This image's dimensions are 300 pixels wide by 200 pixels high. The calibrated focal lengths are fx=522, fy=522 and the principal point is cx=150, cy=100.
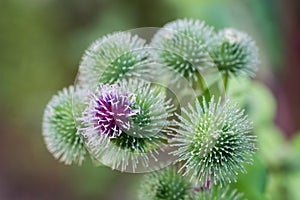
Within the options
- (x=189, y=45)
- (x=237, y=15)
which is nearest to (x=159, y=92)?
(x=189, y=45)

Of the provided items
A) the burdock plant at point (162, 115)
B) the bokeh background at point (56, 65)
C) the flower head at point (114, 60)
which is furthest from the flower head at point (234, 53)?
the bokeh background at point (56, 65)

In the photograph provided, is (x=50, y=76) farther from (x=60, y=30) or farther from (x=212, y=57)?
(x=212, y=57)

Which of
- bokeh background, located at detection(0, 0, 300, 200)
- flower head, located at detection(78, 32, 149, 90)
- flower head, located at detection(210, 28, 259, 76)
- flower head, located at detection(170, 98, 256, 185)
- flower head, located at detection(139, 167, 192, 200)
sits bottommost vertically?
flower head, located at detection(139, 167, 192, 200)

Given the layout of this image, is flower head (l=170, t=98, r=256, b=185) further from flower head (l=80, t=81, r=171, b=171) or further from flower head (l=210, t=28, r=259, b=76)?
flower head (l=210, t=28, r=259, b=76)

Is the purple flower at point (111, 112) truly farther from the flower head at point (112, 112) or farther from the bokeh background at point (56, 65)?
the bokeh background at point (56, 65)

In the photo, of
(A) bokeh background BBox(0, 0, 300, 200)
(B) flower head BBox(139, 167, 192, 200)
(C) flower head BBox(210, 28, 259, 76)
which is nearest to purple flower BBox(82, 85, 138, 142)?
(B) flower head BBox(139, 167, 192, 200)

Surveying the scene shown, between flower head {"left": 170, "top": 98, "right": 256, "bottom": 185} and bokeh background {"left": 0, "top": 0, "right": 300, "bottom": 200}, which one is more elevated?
bokeh background {"left": 0, "top": 0, "right": 300, "bottom": 200}
